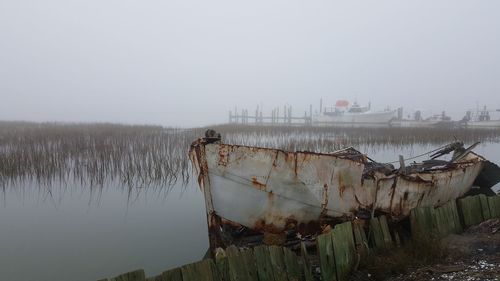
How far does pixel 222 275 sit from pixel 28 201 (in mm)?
6811

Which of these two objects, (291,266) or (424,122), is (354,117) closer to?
(424,122)

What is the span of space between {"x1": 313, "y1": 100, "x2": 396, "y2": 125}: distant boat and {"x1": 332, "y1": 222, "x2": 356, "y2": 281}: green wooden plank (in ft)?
154

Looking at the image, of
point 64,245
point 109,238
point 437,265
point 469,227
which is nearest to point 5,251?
point 64,245

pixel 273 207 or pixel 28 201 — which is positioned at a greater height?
pixel 273 207

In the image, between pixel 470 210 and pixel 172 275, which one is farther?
pixel 470 210

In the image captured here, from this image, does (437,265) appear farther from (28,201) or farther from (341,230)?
(28,201)

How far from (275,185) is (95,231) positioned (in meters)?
3.90

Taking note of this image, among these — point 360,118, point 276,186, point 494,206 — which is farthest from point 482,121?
point 276,186

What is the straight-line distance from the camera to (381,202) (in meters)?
5.03

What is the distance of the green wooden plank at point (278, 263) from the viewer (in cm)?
352

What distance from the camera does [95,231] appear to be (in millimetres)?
6523

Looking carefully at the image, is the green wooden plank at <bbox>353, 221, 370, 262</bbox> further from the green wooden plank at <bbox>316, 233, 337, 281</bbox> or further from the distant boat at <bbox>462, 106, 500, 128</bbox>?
the distant boat at <bbox>462, 106, 500, 128</bbox>

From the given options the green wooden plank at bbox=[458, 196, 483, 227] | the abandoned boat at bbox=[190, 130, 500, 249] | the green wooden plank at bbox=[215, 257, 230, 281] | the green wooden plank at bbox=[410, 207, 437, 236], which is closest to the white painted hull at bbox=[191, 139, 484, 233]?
the abandoned boat at bbox=[190, 130, 500, 249]

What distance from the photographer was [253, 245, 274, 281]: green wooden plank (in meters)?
3.43
